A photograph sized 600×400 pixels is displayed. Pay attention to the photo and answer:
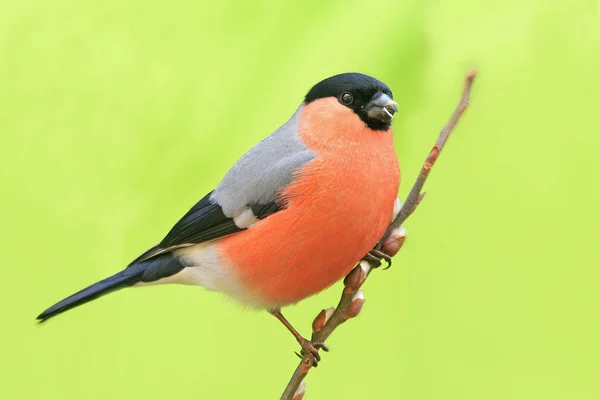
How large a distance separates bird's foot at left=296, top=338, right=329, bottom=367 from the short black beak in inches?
13.1

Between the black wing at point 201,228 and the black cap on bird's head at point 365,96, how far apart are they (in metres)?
0.20

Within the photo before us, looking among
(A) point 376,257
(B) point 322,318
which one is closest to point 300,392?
(B) point 322,318

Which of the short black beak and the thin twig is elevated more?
the short black beak

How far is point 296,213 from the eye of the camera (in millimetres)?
1104

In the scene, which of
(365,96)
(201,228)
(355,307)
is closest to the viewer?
(355,307)

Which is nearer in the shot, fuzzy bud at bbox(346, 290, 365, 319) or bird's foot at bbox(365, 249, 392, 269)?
fuzzy bud at bbox(346, 290, 365, 319)

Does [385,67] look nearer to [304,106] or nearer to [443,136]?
[304,106]

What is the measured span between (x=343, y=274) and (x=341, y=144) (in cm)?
→ 19

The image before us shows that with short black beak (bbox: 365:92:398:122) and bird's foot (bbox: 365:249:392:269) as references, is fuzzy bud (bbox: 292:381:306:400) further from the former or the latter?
short black beak (bbox: 365:92:398:122)

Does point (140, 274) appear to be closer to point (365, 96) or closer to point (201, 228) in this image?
point (201, 228)

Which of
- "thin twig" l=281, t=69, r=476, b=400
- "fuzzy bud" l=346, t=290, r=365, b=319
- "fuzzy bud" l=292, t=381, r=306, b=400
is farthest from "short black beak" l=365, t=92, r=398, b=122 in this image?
"fuzzy bud" l=292, t=381, r=306, b=400

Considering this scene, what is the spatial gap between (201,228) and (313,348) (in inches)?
10.0

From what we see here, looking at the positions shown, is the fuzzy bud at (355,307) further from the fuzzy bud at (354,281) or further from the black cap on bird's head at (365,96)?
the black cap on bird's head at (365,96)

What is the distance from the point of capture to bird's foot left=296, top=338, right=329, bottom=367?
3.53ft
